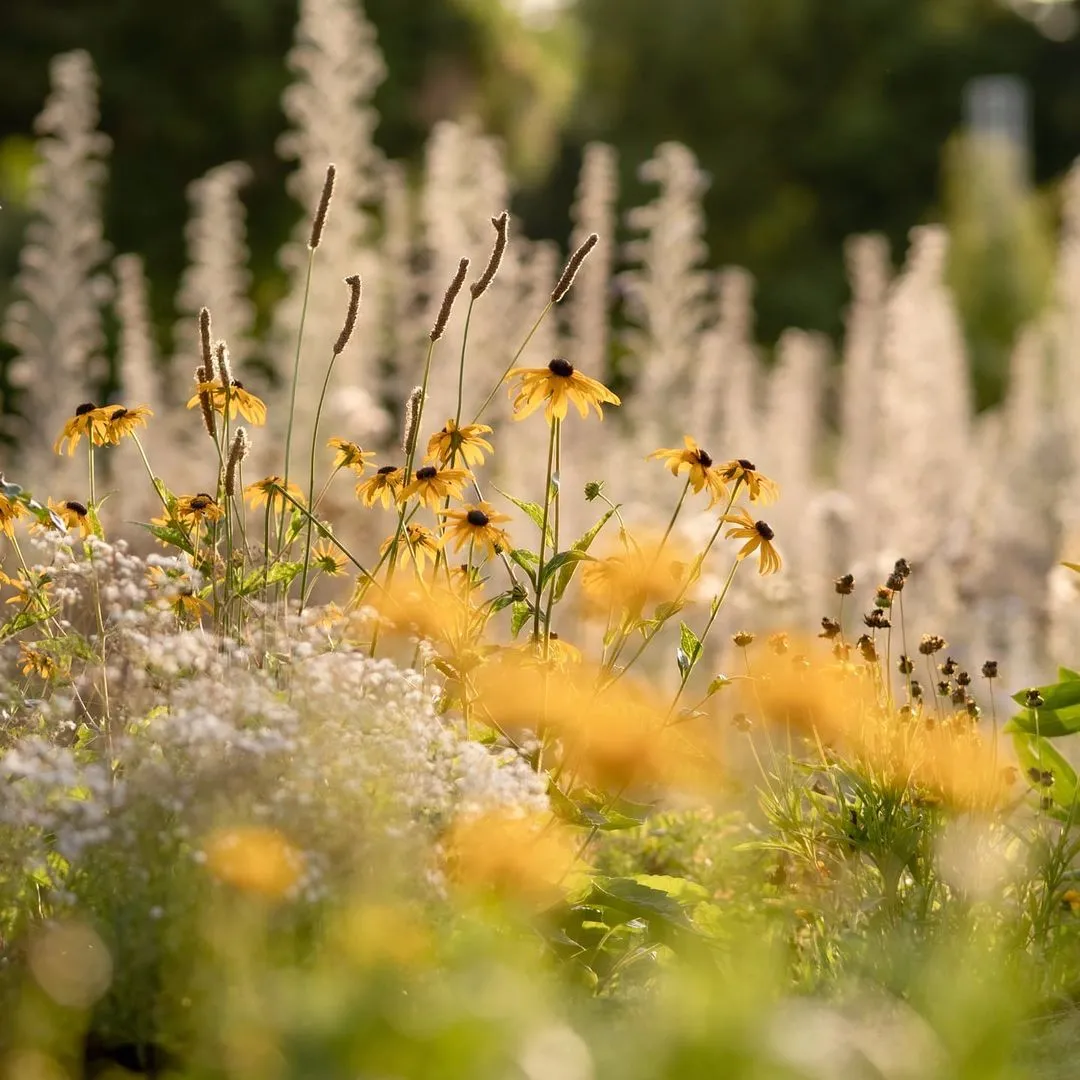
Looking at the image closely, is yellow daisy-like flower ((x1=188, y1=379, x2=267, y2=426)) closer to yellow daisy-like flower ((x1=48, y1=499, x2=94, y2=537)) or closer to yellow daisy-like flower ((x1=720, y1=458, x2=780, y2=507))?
yellow daisy-like flower ((x1=48, y1=499, x2=94, y2=537))

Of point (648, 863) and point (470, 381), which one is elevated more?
point (470, 381)

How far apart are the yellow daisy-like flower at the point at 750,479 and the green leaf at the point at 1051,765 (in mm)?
901

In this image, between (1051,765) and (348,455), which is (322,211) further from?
(1051,765)

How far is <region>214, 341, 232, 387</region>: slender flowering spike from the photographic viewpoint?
3.12 meters

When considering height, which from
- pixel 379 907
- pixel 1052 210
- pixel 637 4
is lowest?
pixel 379 907

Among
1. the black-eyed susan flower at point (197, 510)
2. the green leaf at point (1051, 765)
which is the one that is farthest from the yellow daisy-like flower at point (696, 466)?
the green leaf at point (1051, 765)

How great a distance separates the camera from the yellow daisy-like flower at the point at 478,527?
10.2 ft

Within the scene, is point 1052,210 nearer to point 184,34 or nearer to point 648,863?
point 184,34

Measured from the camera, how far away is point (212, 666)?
9.71 feet

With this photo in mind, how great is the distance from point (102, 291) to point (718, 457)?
326 cm

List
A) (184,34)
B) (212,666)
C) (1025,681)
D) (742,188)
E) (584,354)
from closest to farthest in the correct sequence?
(212,666), (1025,681), (584,354), (184,34), (742,188)

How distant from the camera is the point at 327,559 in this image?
3246 millimetres

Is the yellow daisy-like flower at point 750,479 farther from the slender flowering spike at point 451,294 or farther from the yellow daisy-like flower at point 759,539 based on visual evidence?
the slender flowering spike at point 451,294

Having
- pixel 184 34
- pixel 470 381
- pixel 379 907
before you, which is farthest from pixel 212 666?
pixel 184 34
